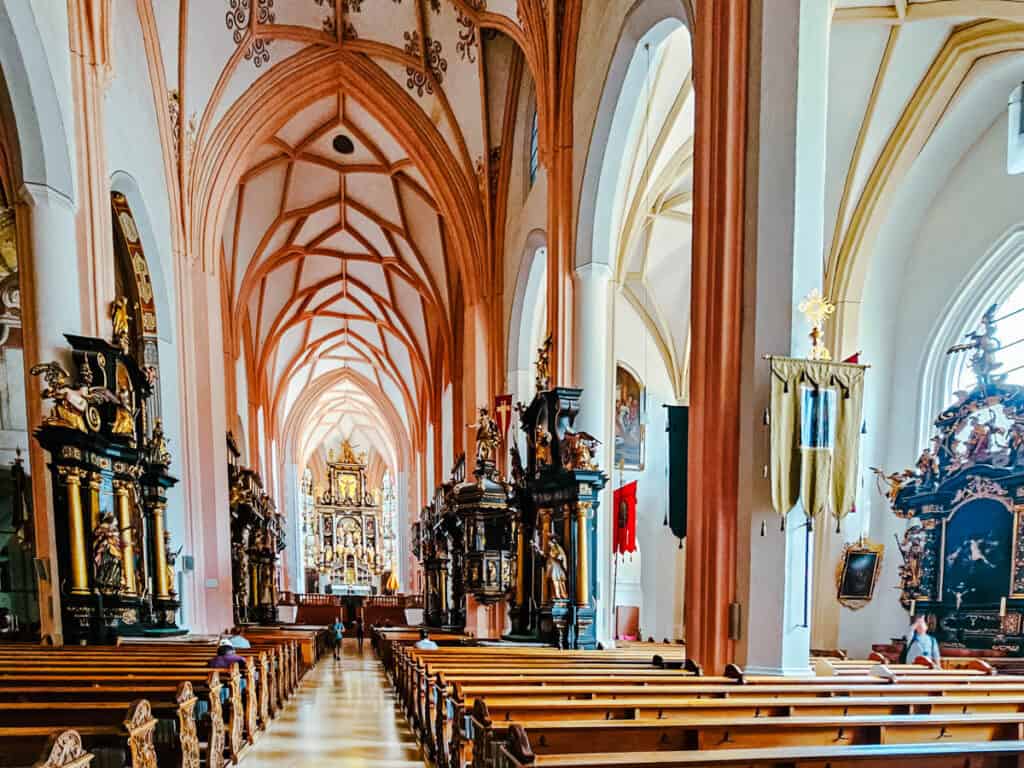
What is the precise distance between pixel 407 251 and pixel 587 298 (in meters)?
13.0

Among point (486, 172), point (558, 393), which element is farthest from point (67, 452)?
point (486, 172)

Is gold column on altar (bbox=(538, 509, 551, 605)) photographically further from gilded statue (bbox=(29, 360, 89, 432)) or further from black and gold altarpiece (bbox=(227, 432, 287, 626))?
black and gold altarpiece (bbox=(227, 432, 287, 626))

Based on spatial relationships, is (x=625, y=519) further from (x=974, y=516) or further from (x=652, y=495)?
(x=974, y=516)

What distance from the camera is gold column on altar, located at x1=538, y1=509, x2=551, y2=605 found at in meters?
9.65

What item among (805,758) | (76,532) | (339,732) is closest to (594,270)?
(339,732)

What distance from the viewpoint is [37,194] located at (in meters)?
8.36

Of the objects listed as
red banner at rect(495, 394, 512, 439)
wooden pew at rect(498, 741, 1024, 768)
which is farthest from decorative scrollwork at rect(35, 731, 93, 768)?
red banner at rect(495, 394, 512, 439)

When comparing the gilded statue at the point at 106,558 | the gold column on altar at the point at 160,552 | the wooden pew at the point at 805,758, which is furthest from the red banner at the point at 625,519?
the wooden pew at the point at 805,758

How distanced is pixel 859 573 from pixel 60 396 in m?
12.2

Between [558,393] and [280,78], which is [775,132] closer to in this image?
[558,393]

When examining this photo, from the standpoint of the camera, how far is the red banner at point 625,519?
1770cm

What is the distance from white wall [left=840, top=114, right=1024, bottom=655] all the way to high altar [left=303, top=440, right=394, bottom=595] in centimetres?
3195

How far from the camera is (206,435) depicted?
14359 millimetres

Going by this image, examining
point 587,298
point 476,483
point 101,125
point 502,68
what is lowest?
point 476,483
